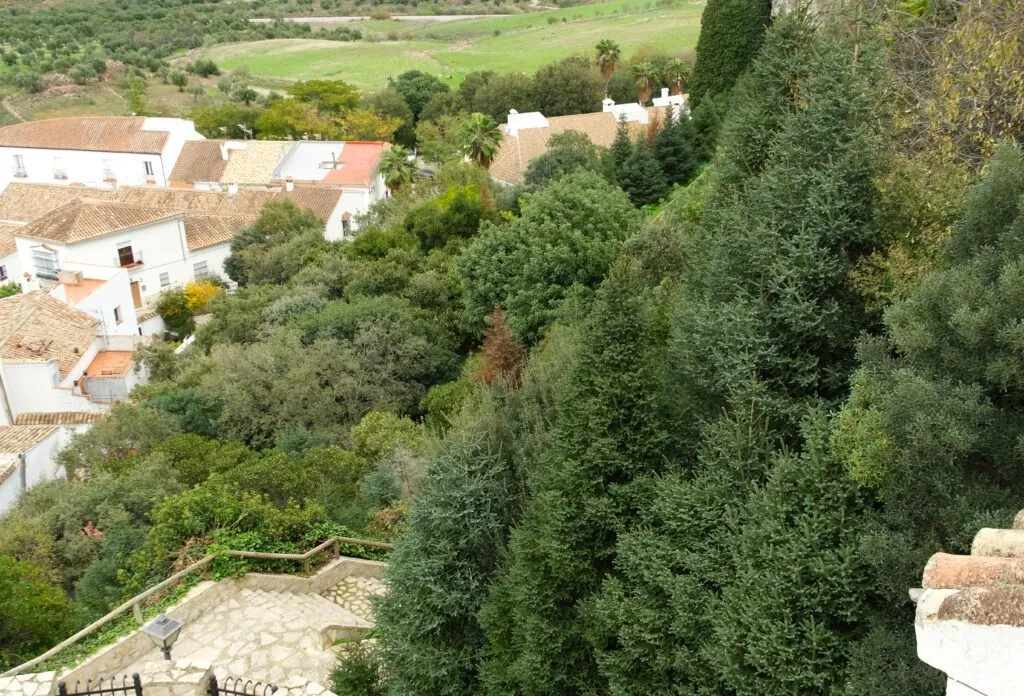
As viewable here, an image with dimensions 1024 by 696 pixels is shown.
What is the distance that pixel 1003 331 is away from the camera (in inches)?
226

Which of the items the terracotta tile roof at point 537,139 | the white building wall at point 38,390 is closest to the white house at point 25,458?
the white building wall at point 38,390

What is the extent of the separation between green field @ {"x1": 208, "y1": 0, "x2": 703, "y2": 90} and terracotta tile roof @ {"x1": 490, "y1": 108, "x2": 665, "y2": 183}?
1062 inches

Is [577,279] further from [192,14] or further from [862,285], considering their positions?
[192,14]

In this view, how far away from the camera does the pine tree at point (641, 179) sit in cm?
2811

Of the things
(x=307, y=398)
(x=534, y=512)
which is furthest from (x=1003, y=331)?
(x=307, y=398)

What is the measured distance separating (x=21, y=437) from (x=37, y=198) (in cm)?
2790

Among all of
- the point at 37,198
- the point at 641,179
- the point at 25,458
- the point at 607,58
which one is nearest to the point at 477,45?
the point at 607,58

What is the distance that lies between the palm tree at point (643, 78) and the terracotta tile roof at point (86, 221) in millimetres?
33777

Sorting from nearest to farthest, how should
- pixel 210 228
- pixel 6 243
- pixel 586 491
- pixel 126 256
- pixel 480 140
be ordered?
pixel 586 491
pixel 126 256
pixel 480 140
pixel 6 243
pixel 210 228

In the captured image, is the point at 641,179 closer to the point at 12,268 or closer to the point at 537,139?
the point at 537,139

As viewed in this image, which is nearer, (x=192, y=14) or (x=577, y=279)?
(x=577, y=279)

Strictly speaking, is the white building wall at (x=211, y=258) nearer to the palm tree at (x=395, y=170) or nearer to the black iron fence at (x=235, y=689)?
the palm tree at (x=395, y=170)

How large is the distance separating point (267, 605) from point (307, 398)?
372 inches

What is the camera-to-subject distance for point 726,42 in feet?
103
